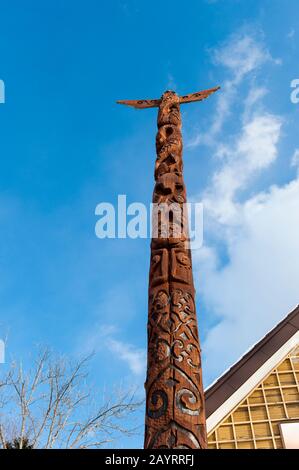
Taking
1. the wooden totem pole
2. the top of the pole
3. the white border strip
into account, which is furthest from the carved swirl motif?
the top of the pole

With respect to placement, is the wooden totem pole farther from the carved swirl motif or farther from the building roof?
the building roof

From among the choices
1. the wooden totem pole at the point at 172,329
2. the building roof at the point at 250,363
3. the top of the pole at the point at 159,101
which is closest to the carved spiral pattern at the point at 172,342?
the wooden totem pole at the point at 172,329

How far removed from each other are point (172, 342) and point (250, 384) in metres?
2.95

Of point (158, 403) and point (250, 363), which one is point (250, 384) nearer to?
point (250, 363)

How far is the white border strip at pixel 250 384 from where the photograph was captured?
5.90 metres

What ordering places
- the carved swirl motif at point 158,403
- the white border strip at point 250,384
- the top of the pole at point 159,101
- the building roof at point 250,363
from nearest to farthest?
the carved swirl motif at point 158,403
the white border strip at point 250,384
the building roof at point 250,363
the top of the pole at point 159,101

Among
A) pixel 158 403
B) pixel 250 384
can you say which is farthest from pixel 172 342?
pixel 250 384

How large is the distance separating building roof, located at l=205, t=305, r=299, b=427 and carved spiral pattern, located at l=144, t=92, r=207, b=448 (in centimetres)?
240

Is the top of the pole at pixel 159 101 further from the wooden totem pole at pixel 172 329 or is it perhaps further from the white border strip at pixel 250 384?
the white border strip at pixel 250 384

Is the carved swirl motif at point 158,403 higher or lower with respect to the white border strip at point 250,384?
lower

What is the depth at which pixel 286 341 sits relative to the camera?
21.6 ft
